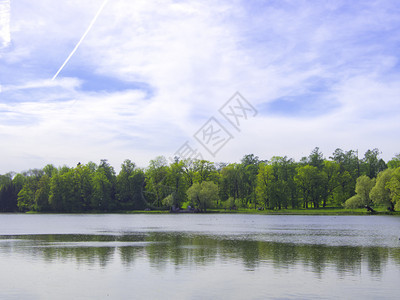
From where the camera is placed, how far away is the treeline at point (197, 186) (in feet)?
430

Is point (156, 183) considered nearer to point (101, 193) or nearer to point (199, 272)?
point (101, 193)

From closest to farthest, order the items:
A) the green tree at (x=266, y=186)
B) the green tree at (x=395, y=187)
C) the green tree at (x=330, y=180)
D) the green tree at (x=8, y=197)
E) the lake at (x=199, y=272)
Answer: the lake at (x=199, y=272)
the green tree at (x=395, y=187)
the green tree at (x=266, y=186)
the green tree at (x=330, y=180)
the green tree at (x=8, y=197)

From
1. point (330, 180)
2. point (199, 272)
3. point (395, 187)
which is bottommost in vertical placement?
point (199, 272)

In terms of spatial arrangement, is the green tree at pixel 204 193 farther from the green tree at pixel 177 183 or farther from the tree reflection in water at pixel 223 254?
the tree reflection in water at pixel 223 254

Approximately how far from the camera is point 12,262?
25.2 metres

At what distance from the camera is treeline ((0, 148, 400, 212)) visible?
430 ft

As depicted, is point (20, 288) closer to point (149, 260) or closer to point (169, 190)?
point (149, 260)

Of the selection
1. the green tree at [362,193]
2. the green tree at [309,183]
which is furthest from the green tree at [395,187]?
the green tree at [309,183]

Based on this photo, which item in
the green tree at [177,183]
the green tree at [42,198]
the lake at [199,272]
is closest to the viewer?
the lake at [199,272]

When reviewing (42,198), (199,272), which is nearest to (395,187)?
(199,272)

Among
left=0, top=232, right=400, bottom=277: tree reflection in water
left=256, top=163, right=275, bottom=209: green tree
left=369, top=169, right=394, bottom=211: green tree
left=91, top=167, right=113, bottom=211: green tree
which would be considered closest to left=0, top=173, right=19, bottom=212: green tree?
left=91, top=167, right=113, bottom=211: green tree

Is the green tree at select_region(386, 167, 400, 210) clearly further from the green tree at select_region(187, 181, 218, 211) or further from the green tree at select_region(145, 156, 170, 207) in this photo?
the green tree at select_region(145, 156, 170, 207)

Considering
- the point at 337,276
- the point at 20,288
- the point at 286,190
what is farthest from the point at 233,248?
the point at 286,190

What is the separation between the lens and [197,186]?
126 meters
